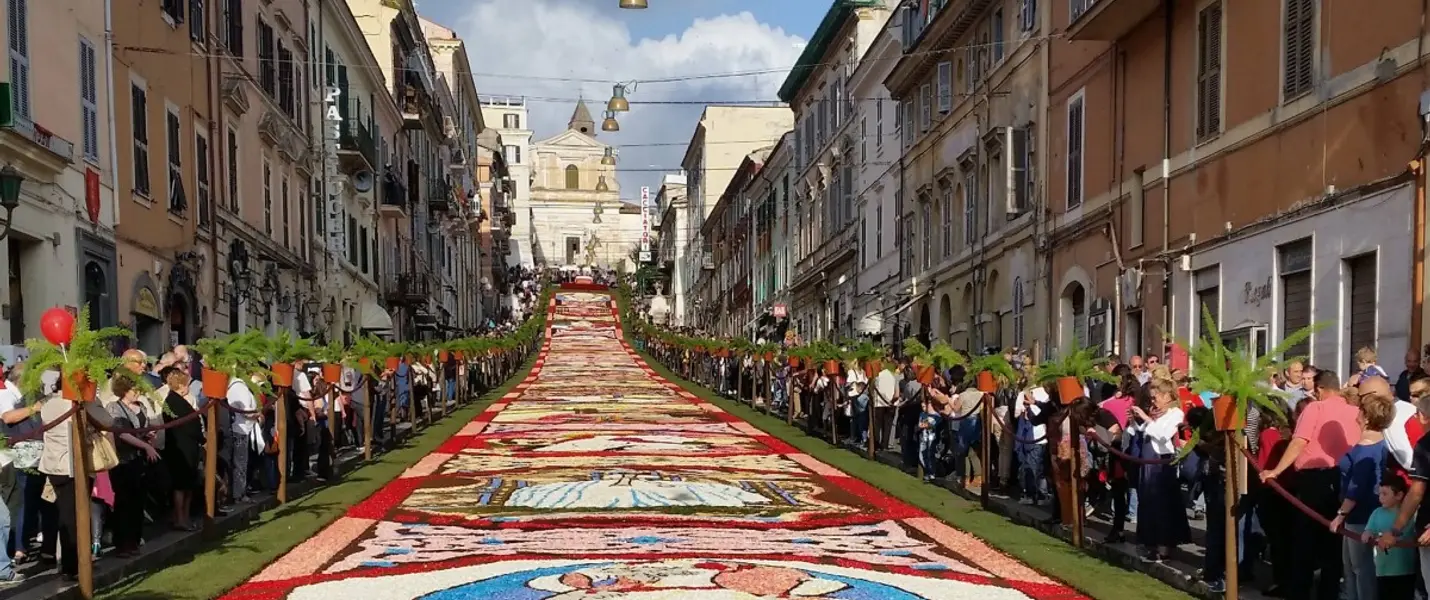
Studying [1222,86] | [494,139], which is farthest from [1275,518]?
[494,139]

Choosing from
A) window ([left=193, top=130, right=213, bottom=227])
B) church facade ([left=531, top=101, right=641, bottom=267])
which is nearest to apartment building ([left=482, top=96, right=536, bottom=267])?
church facade ([left=531, top=101, right=641, bottom=267])

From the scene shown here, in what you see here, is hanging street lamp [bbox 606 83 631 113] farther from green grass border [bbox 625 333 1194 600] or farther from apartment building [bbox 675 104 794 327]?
apartment building [bbox 675 104 794 327]

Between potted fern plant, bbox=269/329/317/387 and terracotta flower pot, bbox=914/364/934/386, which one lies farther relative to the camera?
terracotta flower pot, bbox=914/364/934/386

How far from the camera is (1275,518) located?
895 cm

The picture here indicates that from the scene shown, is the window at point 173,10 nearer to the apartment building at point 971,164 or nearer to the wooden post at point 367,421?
the wooden post at point 367,421

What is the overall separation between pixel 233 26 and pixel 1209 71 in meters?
17.3

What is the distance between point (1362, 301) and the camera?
44.4ft

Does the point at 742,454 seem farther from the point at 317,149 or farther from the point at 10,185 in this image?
the point at 317,149

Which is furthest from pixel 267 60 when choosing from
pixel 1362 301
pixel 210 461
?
pixel 1362 301

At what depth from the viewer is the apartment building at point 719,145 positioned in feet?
272

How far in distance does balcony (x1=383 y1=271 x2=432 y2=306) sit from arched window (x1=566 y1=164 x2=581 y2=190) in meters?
95.0

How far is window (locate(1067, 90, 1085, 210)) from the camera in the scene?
72.2ft

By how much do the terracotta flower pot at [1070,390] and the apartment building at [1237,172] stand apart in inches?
83.9

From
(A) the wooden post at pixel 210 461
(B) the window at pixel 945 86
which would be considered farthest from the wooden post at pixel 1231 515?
(B) the window at pixel 945 86
